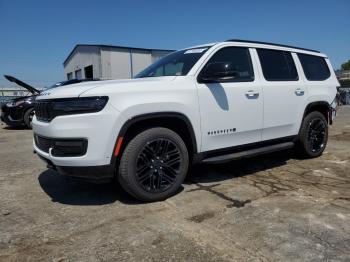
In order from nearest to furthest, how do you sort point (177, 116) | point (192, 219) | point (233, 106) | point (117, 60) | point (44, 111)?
point (192, 219), point (44, 111), point (177, 116), point (233, 106), point (117, 60)

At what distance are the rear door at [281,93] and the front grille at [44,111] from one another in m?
2.82

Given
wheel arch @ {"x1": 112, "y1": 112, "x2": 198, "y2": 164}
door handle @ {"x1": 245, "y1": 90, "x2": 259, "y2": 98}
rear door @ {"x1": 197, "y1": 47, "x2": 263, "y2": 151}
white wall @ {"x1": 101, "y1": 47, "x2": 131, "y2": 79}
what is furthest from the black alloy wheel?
white wall @ {"x1": 101, "y1": 47, "x2": 131, "y2": 79}

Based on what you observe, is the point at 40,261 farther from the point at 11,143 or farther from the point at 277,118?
the point at 11,143

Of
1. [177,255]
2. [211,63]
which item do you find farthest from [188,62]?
[177,255]

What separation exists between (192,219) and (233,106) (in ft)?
5.44

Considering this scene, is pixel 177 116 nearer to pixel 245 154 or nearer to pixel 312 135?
pixel 245 154

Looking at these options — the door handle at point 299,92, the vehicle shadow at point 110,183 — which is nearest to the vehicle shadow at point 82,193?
the vehicle shadow at point 110,183

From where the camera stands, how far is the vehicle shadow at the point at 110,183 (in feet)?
13.2

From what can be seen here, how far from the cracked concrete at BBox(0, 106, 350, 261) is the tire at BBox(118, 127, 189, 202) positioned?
0.16 metres

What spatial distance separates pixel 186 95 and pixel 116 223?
5.28 feet

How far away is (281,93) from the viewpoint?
5.08m

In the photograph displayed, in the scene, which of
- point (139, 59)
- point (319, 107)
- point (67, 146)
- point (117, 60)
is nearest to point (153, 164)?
point (67, 146)

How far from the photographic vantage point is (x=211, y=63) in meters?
4.27

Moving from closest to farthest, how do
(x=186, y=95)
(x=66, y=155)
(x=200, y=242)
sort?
(x=200, y=242) < (x=66, y=155) < (x=186, y=95)
